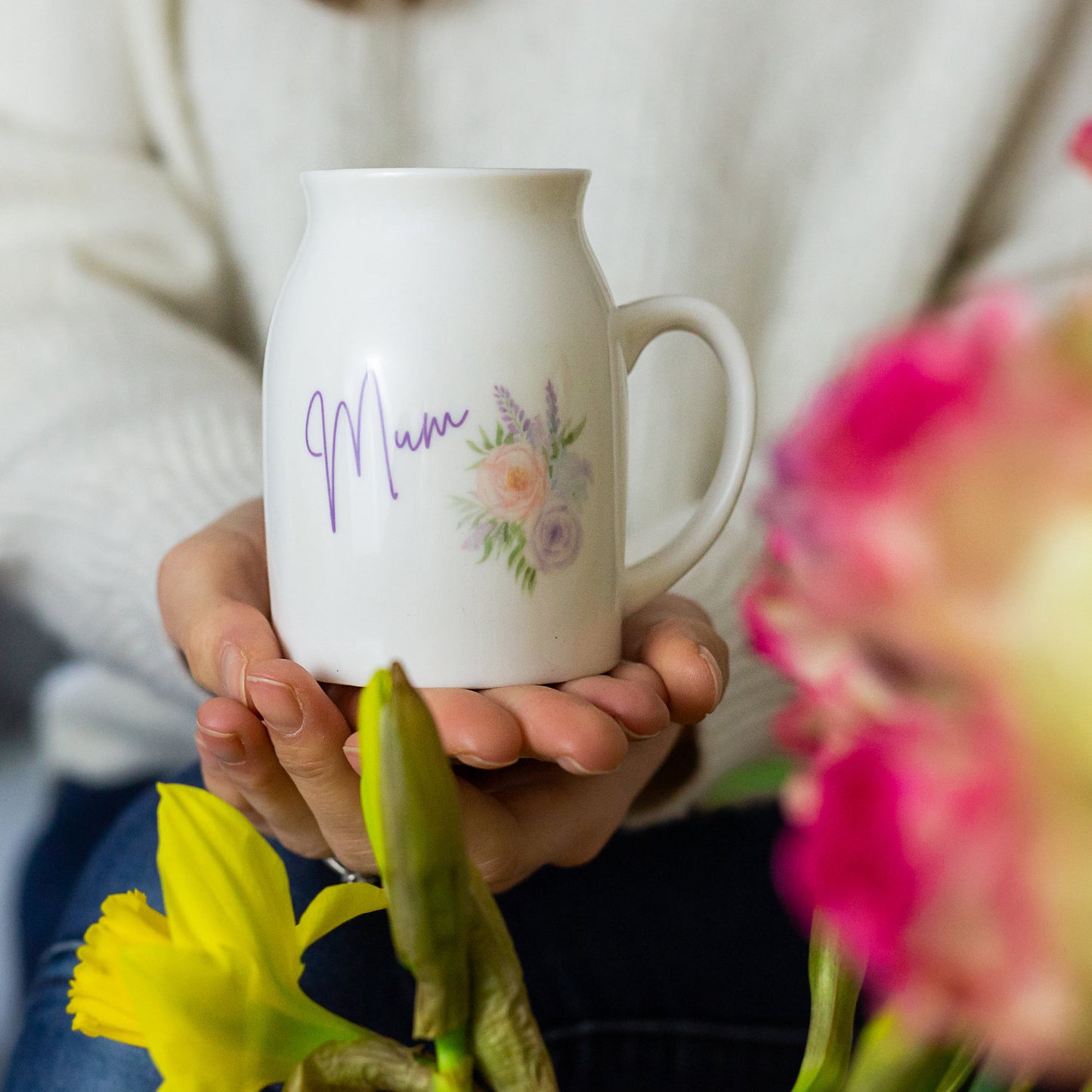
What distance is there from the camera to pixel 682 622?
0.51 metres

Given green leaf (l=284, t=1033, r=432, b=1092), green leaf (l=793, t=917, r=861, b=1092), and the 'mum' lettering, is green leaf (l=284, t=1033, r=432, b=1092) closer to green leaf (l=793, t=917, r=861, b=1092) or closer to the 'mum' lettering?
green leaf (l=793, t=917, r=861, b=1092)

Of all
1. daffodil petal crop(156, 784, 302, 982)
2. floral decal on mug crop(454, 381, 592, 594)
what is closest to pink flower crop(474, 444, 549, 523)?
floral decal on mug crop(454, 381, 592, 594)

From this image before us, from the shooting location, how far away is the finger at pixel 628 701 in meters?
0.42

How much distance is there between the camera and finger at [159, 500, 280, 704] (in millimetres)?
446

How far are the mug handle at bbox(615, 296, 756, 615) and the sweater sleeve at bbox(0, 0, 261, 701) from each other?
0.31 m

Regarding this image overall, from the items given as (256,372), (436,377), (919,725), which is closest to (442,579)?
(436,377)

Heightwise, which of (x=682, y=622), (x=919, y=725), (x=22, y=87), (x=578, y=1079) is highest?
(x=919, y=725)

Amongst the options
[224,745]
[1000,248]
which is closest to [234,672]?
[224,745]

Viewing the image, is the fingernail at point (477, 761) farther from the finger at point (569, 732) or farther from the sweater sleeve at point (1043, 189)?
the sweater sleeve at point (1043, 189)

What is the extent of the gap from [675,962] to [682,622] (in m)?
0.19

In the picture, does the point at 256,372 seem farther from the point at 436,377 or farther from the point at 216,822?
the point at 216,822

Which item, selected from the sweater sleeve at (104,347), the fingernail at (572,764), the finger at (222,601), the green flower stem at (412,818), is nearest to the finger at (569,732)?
the fingernail at (572,764)

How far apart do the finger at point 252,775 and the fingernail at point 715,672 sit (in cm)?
16

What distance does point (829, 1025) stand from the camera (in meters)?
0.21
